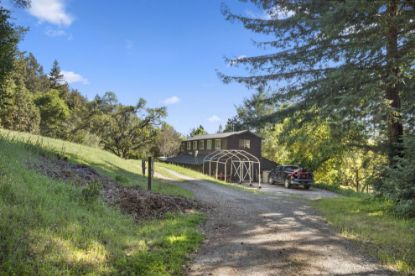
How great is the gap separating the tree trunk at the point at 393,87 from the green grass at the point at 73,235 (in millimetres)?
6388

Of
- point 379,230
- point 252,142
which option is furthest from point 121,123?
point 379,230

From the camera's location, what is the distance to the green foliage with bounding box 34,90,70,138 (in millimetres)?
42347

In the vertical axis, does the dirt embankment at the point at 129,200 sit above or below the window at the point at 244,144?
below

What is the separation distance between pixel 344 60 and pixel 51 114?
136 feet

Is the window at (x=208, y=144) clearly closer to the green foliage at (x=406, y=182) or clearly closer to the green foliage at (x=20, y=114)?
the green foliage at (x=20, y=114)

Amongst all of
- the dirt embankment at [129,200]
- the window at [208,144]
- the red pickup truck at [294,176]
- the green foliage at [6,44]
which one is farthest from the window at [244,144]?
the green foliage at [6,44]

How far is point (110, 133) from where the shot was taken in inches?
1688

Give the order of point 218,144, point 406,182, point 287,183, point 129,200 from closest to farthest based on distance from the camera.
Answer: point 406,182
point 129,200
point 287,183
point 218,144

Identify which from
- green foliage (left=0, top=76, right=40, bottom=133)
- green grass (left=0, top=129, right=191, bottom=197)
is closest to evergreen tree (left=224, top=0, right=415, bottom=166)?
green grass (left=0, top=129, right=191, bottom=197)

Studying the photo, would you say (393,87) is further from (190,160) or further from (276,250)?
(190,160)

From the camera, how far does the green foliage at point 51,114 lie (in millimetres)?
42347

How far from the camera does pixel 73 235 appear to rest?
4.75 meters

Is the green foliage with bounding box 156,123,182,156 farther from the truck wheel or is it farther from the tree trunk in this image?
the tree trunk

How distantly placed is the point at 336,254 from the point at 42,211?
487 cm
